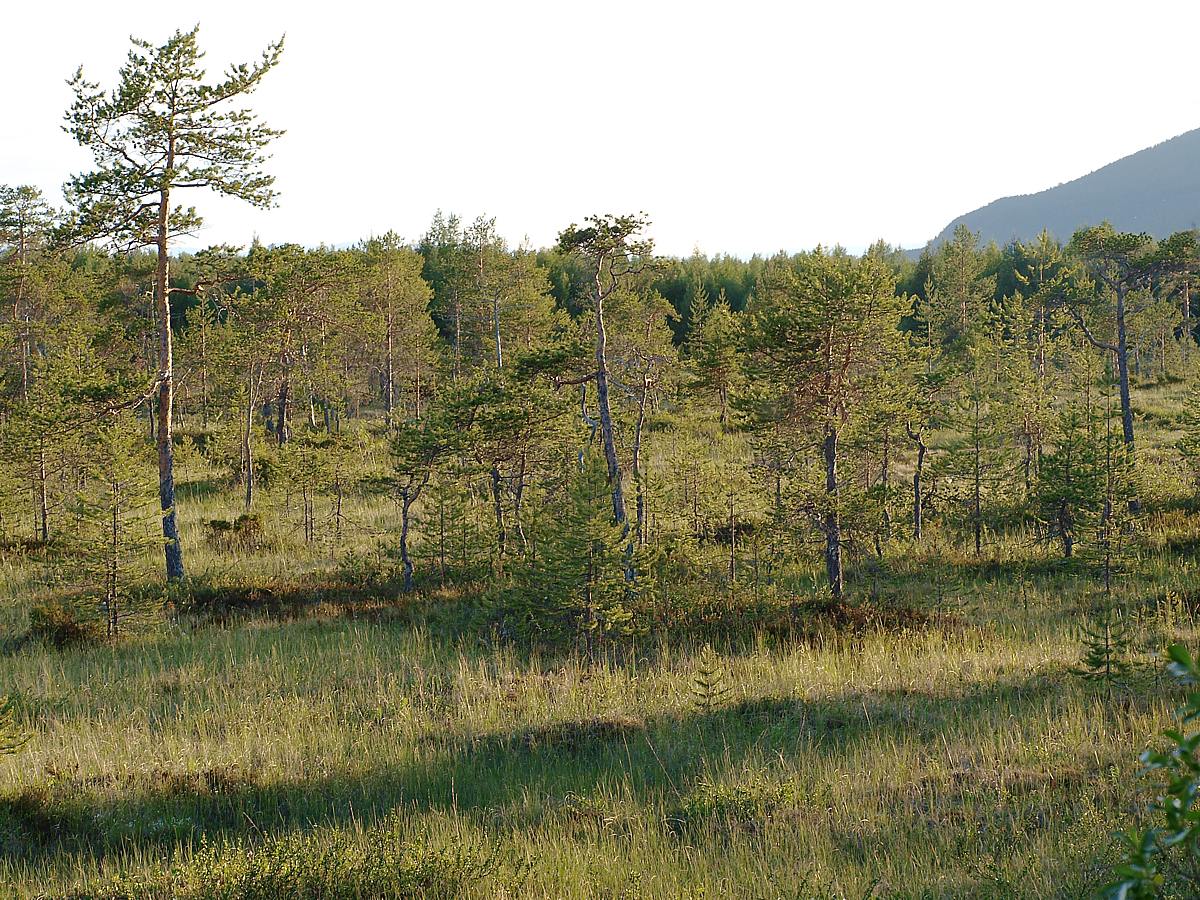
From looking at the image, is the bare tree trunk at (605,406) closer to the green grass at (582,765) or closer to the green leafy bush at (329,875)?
the green grass at (582,765)

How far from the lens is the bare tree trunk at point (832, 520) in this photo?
13695 mm

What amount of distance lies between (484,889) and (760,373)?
Result: 37.9 feet

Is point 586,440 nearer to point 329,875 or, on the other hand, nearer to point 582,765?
point 582,765

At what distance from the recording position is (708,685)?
817 cm

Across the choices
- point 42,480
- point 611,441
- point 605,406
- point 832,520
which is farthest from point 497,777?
point 42,480

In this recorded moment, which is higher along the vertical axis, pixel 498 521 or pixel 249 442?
pixel 249 442

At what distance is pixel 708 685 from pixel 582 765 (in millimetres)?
1625

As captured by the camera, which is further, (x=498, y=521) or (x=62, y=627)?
(x=498, y=521)

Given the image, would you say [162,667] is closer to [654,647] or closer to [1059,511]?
[654,647]

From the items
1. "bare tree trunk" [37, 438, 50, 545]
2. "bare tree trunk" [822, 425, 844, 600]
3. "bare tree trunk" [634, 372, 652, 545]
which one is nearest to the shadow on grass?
"bare tree trunk" [822, 425, 844, 600]

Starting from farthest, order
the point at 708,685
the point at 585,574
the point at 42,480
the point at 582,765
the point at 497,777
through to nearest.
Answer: the point at 42,480 → the point at 585,574 → the point at 708,685 → the point at 582,765 → the point at 497,777

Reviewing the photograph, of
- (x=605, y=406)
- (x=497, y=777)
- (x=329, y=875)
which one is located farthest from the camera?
(x=605, y=406)

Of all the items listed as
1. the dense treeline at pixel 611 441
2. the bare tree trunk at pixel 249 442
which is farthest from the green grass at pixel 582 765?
the bare tree trunk at pixel 249 442

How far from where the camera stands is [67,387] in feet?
56.5
